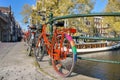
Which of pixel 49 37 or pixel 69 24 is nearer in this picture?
pixel 49 37

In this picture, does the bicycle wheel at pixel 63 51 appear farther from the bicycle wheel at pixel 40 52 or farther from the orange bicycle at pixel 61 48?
the bicycle wheel at pixel 40 52

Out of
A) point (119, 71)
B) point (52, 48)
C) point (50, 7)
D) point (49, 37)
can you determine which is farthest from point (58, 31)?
point (50, 7)

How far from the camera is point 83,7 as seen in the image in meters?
29.7

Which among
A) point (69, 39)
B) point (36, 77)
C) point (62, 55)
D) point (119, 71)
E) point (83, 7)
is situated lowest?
point (119, 71)

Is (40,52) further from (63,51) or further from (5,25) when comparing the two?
(5,25)

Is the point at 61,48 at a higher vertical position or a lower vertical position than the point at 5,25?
lower

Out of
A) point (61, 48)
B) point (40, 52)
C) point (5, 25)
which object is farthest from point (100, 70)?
point (5, 25)

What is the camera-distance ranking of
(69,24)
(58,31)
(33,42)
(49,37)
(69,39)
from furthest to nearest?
(69,24)
(33,42)
(49,37)
(58,31)
(69,39)

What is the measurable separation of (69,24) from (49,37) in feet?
75.3

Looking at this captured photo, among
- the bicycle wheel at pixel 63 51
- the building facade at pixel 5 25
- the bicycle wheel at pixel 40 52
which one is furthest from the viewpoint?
the building facade at pixel 5 25

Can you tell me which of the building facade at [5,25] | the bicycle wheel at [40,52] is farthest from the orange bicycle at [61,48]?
the building facade at [5,25]

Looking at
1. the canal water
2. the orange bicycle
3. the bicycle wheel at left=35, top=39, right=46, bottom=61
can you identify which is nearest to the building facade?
the canal water

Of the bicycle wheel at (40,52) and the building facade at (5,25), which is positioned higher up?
the building facade at (5,25)

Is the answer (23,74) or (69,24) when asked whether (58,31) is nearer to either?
(23,74)
